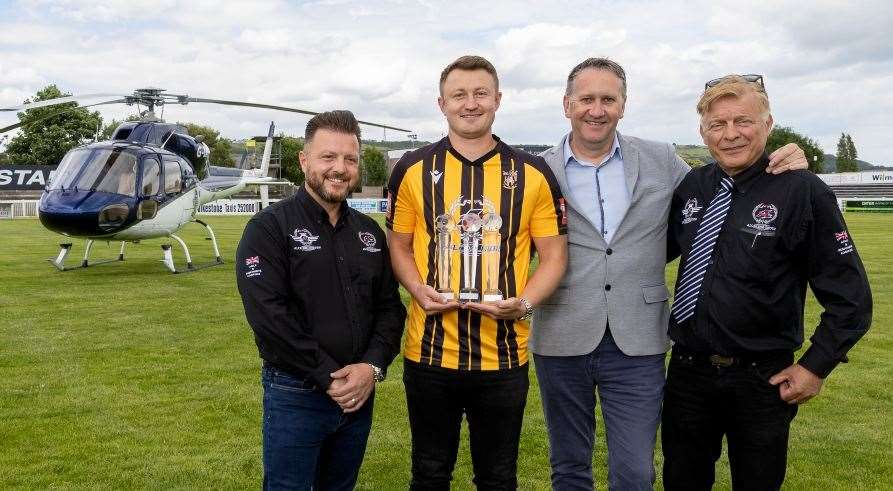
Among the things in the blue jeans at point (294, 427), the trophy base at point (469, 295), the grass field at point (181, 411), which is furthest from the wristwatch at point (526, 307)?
the grass field at point (181, 411)

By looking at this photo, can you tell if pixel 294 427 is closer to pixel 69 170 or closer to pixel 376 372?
pixel 376 372

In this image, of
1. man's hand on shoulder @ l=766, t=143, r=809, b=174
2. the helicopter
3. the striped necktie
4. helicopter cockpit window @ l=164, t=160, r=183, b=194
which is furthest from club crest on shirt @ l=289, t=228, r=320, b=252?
helicopter cockpit window @ l=164, t=160, r=183, b=194

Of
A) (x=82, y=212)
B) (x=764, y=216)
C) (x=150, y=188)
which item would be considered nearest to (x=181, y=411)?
(x=764, y=216)

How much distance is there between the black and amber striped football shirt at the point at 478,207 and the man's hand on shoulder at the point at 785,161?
0.80 m

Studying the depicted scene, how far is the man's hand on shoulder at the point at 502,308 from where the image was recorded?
277 cm

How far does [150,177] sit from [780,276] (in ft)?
37.8

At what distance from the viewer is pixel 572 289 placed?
3.12 metres

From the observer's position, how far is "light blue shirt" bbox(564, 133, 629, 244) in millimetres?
3129

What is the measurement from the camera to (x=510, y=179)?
2.93 meters

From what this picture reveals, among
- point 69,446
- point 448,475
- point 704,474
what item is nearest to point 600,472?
point 704,474

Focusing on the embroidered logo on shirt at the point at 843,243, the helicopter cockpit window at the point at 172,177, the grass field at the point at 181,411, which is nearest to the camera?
the embroidered logo on shirt at the point at 843,243

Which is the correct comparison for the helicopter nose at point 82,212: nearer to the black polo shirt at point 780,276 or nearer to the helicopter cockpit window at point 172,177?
the helicopter cockpit window at point 172,177

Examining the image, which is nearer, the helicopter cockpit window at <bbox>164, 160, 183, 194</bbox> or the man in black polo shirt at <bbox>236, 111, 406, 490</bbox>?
the man in black polo shirt at <bbox>236, 111, 406, 490</bbox>

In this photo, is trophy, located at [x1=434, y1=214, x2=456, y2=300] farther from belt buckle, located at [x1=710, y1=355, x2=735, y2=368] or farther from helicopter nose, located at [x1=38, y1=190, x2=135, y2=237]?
helicopter nose, located at [x1=38, y1=190, x2=135, y2=237]
